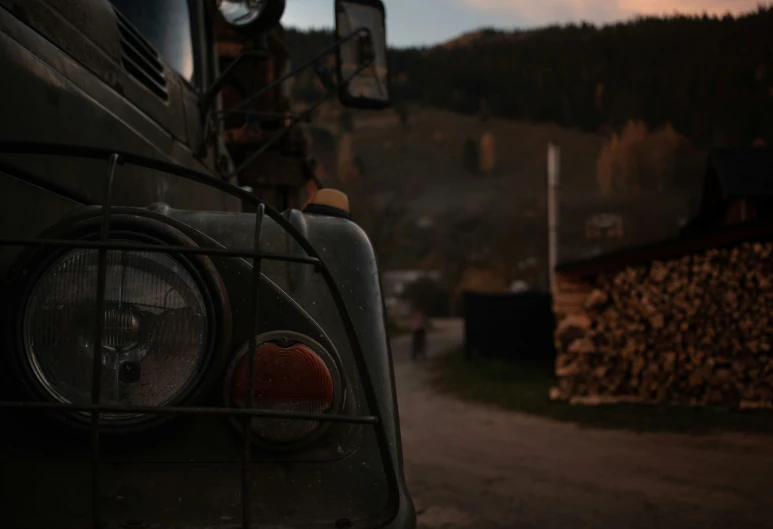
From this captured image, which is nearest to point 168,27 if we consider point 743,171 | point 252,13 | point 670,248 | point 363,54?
point 252,13

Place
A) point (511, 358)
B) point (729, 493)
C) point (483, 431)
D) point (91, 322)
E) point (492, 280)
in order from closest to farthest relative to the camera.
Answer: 1. point (91, 322)
2. point (729, 493)
3. point (483, 431)
4. point (511, 358)
5. point (492, 280)

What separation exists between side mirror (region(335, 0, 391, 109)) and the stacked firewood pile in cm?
741

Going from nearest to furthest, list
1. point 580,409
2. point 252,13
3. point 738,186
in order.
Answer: point 252,13, point 580,409, point 738,186

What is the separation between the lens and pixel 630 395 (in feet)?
35.0

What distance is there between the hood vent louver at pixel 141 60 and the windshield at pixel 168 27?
0.13 m

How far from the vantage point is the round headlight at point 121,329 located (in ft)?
4.90

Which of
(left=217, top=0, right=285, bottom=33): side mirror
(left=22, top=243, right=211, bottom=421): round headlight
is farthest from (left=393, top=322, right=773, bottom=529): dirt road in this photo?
(left=22, top=243, right=211, bottom=421): round headlight

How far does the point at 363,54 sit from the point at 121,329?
2412 millimetres

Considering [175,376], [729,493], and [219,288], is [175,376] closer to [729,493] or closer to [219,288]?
[219,288]

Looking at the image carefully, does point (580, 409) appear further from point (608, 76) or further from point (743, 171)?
point (608, 76)

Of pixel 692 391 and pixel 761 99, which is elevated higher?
pixel 761 99

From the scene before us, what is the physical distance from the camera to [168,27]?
340 cm

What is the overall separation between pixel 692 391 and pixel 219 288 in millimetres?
9583

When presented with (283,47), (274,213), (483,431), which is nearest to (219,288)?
(274,213)
